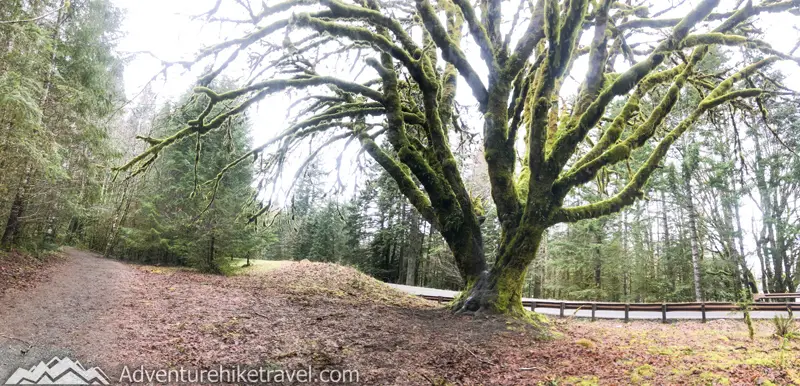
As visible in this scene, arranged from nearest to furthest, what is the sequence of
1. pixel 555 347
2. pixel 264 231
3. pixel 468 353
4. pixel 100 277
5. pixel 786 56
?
pixel 468 353 < pixel 555 347 < pixel 786 56 < pixel 100 277 < pixel 264 231

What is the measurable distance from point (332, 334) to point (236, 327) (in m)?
1.51

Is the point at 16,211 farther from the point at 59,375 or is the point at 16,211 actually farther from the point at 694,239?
the point at 694,239

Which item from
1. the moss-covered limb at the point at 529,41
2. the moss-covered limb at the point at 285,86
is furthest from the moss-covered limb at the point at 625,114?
the moss-covered limb at the point at 285,86

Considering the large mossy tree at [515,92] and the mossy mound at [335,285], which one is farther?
the mossy mound at [335,285]

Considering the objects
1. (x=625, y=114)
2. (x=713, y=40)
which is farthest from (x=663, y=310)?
(x=713, y=40)

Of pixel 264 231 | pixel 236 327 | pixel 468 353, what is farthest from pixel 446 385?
pixel 264 231

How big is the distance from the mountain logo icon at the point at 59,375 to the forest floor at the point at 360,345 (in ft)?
0.37

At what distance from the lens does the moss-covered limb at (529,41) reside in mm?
Result: 6996

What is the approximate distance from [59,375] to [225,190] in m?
13.2

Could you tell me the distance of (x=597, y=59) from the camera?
683cm

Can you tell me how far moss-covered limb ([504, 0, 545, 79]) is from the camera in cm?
700

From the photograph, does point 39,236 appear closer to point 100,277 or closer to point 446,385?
point 100,277

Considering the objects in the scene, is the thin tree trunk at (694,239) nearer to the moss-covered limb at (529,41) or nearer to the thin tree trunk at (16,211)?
the moss-covered limb at (529,41)

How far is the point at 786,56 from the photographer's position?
6156 mm
